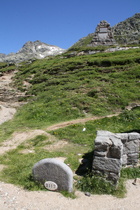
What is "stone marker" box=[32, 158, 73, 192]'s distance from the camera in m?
6.34

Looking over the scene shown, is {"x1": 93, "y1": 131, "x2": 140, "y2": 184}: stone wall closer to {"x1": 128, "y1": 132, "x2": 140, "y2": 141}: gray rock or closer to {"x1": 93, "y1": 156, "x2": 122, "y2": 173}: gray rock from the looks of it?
{"x1": 93, "y1": 156, "x2": 122, "y2": 173}: gray rock

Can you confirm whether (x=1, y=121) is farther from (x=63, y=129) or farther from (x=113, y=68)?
(x=113, y=68)

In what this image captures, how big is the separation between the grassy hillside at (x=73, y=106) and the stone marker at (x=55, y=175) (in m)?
0.53

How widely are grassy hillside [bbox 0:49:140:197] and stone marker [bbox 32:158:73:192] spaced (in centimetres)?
53

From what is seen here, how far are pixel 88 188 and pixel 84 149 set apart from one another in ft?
11.6

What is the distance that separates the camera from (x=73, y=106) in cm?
1802

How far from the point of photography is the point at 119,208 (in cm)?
592

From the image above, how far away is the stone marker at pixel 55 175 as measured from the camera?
6344mm

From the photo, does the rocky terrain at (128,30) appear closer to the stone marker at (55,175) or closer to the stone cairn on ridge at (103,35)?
the stone cairn on ridge at (103,35)

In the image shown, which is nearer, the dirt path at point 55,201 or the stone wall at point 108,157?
the dirt path at point 55,201

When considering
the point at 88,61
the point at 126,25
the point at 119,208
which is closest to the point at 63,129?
the point at 119,208

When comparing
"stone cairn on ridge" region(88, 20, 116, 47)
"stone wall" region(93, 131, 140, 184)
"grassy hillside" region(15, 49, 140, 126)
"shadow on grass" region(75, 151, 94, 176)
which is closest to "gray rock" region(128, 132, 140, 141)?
"stone wall" region(93, 131, 140, 184)

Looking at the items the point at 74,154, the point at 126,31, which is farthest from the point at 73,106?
the point at 126,31

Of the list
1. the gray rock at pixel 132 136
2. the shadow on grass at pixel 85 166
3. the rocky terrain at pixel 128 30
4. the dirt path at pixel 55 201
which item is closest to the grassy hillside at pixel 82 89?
Result: the shadow on grass at pixel 85 166
